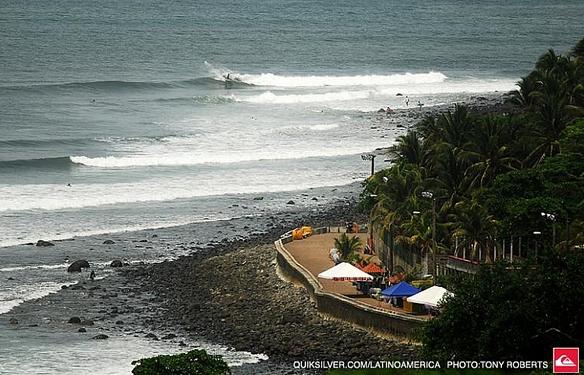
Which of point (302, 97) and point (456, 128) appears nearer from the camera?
point (456, 128)

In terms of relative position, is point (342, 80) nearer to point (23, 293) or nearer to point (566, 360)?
point (23, 293)

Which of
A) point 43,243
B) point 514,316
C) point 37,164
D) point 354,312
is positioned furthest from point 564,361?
point 37,164

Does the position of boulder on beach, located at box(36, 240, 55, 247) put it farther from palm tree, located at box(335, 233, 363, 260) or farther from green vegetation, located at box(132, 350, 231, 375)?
green vegetation, located at box(132, 350, 231, 375)

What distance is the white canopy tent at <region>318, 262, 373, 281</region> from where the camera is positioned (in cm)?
4559

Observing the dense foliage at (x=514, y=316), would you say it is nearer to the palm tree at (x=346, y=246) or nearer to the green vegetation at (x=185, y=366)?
the green vegetation at (x=185, y=366)

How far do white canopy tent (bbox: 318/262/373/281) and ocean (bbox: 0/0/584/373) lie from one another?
9946mm

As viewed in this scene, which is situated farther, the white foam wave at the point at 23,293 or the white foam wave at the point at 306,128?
the white foam wave at the point at 306,128

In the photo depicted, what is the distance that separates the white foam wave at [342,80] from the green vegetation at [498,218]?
6238cm

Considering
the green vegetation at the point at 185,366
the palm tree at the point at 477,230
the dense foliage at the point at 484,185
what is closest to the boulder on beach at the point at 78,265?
the dense foliage at the point at 484,185

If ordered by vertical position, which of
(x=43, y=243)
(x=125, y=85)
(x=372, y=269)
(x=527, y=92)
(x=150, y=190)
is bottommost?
(x=43, y=243)

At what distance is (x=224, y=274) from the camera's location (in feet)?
172

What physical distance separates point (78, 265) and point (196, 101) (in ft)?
183

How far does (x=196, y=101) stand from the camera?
357 feet

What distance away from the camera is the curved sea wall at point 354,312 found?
41588mm
